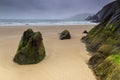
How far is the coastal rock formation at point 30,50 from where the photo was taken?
1029cm

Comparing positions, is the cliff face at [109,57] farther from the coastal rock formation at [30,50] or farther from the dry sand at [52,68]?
the coastal rock formation at [30,50]

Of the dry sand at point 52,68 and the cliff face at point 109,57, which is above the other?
the cliff face at point 109,57

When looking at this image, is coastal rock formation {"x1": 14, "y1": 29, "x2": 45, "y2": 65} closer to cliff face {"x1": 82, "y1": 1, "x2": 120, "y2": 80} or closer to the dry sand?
the dry sand

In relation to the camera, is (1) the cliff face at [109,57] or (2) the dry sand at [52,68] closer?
(1) the cliff face at [109,57]

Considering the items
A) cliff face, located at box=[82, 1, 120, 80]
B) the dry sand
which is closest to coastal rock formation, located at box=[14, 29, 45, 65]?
the dry sand

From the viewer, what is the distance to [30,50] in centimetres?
1050

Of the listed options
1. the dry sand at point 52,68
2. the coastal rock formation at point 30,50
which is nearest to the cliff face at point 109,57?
the dry sand at point 52,68

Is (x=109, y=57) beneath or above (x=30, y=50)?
above

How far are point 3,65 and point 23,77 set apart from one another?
7.05 ft

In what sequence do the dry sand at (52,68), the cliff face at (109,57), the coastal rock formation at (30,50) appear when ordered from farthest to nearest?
1. the coastal rock formation at (30,50)
2. the dry sand at (52,68)
3. the cliff face at (109,57)

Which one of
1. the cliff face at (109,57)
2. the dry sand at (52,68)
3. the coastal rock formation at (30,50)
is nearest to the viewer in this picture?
the cliff face at (109,57)

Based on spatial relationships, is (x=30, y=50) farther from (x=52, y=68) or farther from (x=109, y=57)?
(x=109, y=57)

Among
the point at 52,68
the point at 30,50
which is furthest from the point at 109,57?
the point at 30,50

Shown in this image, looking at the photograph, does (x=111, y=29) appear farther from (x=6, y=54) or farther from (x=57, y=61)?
(x=6, y=54)
